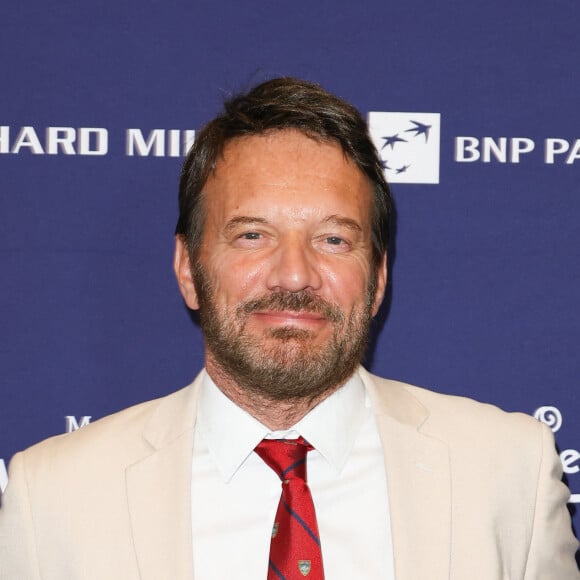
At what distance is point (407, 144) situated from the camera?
246 centimetres

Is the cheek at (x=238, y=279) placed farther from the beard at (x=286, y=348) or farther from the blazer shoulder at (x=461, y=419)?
the blazer shoulder at (x=461, y=419)

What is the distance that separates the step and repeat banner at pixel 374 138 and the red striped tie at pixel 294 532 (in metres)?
0.66

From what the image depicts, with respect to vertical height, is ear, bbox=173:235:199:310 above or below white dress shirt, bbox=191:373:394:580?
above

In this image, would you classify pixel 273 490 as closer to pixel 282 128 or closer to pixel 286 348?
pixel 286 348

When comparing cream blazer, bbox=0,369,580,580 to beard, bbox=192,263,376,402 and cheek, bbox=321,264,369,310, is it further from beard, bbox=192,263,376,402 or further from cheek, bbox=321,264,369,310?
cheek, bbox=321,264,369,310

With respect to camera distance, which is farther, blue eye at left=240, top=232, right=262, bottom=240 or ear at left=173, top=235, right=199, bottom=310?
ear at left=173, top=235, right=199, bottom=310

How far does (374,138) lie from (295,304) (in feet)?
2.28

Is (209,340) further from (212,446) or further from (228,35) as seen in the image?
(228,35)

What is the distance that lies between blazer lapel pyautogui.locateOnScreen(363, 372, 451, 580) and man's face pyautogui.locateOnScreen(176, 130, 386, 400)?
168mm

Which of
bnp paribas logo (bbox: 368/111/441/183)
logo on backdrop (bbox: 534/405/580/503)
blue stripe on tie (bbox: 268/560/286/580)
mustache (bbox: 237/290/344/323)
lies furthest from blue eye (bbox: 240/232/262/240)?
logo on backdrop (bbox: 534/405/580/503)

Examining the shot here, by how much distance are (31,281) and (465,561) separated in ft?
4.36

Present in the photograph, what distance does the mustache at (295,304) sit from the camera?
1.95m

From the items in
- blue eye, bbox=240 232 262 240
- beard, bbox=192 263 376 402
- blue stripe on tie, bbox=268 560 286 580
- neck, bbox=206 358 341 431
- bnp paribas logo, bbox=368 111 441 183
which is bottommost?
blue stripe on tie, bbox=268 560 286 580

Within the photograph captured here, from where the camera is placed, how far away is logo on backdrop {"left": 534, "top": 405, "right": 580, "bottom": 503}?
250 cm
